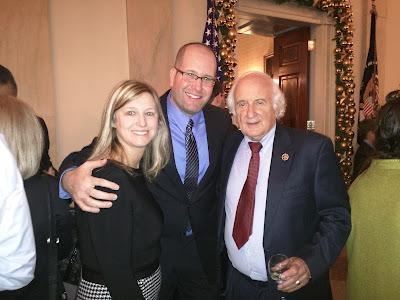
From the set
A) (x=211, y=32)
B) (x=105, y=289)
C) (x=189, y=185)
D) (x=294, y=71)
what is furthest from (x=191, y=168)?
(x=294, y=71)

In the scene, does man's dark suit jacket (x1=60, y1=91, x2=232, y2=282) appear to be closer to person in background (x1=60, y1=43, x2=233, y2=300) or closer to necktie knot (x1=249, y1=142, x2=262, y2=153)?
person in background (x1=60, y1=43, x2=233, y2=300)

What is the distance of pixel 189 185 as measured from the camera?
210cm

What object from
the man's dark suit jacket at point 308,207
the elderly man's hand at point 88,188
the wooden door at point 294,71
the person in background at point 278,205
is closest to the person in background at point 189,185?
the person in background at point 278,205

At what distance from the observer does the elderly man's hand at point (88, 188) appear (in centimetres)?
134

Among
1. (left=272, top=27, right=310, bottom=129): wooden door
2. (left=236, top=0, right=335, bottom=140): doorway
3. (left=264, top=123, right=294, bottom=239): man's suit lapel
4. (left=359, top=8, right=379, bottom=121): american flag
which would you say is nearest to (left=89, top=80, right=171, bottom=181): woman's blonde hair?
(left=264, top=123, right=294, bottom=239): man's suit lapel

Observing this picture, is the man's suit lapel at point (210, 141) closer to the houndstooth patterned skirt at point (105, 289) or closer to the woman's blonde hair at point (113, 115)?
the woman's blonde hair at point (113, 115)

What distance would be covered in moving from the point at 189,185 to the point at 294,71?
501 centimetres

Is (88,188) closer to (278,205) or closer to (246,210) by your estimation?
(246,210)

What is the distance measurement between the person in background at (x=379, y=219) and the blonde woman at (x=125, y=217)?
107cm

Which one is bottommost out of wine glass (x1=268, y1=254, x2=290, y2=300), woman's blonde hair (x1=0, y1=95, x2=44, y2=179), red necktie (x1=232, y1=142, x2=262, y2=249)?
wine glass (x1=268, y1=254, x2=290, y2=300)

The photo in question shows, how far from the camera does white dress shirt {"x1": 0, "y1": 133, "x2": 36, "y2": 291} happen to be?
112 centimetres

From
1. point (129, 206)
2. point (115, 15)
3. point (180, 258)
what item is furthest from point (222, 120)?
point (115, 15)

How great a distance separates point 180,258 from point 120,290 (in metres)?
0.74

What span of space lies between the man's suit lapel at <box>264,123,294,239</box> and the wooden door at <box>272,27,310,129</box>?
15.2ft
